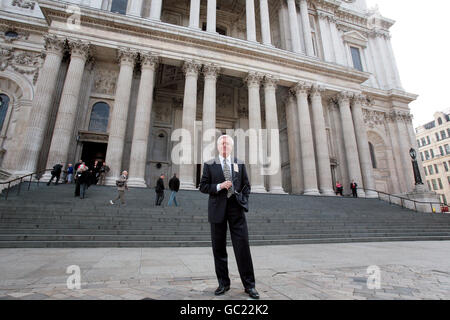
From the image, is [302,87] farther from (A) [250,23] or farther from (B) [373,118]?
(B) [373,118]

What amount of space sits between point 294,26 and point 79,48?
19.7m

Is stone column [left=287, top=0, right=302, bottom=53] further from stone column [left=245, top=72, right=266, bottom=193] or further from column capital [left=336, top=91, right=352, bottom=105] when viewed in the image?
stone column [left=245, top=72, right=266, bottom=193]

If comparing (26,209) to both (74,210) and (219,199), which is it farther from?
(219,199)

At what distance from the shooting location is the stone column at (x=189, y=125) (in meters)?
15.7

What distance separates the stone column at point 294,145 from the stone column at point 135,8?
14.8m

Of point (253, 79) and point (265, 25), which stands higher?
point (265, 25)

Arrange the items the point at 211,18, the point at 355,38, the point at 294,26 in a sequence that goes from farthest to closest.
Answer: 1. the point at 355,38
2. the point at 294,26
3. the point at 211,18

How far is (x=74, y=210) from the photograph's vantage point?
8484mm

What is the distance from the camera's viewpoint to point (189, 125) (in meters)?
16.3

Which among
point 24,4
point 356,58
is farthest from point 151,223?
point 356,58

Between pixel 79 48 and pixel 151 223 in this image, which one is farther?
pixel 79 48

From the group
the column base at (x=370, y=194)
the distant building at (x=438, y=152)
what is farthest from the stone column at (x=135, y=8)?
the distant building at (x=438, y=152)

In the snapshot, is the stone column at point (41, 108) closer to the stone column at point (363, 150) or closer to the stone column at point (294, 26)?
the stone column at point (294, 26)
